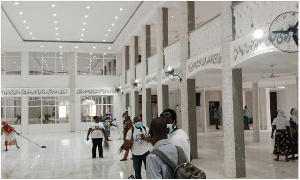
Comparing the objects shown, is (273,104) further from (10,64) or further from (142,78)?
(10,64)

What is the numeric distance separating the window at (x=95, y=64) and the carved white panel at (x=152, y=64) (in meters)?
10.1

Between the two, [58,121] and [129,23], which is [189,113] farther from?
[58,121]

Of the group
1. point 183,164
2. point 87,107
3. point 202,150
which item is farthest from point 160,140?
point 87,107

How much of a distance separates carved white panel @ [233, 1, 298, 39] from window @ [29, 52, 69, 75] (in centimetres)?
1889

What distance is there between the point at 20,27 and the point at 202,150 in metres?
11.6

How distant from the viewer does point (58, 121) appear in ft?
80.4

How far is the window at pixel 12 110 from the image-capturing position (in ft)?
77.7

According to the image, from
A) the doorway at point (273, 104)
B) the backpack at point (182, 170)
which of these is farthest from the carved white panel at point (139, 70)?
the backpack at point (182, 170)

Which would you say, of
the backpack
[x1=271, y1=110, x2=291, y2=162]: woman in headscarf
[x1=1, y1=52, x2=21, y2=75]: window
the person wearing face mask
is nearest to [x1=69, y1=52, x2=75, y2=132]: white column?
[x1=1, y1=52, x2=21, y2=75]: window

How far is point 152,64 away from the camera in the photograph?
593 inches

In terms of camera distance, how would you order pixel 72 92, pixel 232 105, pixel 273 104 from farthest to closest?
1. pixel 273 104
2. pixel 72 92
3. pixel 232 105

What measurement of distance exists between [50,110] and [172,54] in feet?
48.7

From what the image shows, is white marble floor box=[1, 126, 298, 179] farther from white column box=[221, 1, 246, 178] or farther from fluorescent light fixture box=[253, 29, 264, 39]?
fluorescent light fixture box=[253, 29, 264, 39]

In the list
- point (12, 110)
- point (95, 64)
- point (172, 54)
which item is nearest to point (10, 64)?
point (12, 110)
